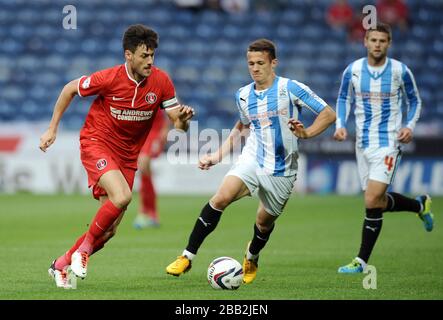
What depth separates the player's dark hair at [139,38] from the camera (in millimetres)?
7781

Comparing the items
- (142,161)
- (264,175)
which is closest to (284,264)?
(264,175)

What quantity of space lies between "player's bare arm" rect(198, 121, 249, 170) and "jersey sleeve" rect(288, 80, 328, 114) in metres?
0.60

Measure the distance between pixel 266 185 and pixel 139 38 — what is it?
5.55 ft

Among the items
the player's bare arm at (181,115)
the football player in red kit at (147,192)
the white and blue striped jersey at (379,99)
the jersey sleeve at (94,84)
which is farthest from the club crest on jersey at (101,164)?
the football player in red kit at (147,192)

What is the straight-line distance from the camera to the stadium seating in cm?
2364

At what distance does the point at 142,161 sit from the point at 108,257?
4.29m

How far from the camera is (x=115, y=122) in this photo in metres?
8.02

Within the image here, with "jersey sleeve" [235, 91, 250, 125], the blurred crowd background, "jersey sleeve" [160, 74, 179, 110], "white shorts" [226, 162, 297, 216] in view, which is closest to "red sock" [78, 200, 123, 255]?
"jersey sleeve" [160, 74, 179, 110]

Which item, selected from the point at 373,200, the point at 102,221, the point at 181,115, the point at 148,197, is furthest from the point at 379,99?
the point at 148,197

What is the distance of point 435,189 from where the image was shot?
19.4 meters

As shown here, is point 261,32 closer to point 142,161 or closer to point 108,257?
point 142,161

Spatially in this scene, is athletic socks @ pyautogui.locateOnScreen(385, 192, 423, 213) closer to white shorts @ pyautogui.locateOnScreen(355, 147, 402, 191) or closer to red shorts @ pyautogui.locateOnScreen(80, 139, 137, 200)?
white shorts @ pyautogui.locateOnScreen(355, 147, 402, 191)

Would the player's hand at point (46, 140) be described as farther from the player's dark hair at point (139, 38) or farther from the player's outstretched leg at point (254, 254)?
the player's outstretched leg at point (254, 254)

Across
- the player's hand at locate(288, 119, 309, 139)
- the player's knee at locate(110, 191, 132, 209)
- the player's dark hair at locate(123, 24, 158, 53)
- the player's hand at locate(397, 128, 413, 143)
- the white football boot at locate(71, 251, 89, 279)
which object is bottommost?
the white football boot at locate(71, 251, 89, 279)
